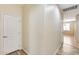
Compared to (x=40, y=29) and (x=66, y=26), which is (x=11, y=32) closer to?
(x=40, y=29)

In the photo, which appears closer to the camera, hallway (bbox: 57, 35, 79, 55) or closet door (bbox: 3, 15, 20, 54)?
closet door (bbox: 3, 15, 20, 54)

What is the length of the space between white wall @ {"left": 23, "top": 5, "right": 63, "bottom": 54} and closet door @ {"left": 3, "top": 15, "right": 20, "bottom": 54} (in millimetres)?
117

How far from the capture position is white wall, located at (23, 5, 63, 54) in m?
1.78

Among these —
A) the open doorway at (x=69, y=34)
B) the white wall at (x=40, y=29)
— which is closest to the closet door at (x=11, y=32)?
the white wall at (x=40, y=29)

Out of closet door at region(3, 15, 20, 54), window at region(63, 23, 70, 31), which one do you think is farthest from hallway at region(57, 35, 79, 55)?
closet door at region(3, 15, 20, 54)

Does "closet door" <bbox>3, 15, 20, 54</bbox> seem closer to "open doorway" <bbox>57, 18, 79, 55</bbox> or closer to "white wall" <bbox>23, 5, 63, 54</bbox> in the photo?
"white wall" <bbox>23, 5, 63, 54</bbox>

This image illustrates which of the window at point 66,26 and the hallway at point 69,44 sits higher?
the window at point 66,26

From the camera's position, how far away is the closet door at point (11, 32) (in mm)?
1736

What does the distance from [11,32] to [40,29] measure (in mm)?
478

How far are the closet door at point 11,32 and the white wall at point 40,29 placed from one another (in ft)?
0.38

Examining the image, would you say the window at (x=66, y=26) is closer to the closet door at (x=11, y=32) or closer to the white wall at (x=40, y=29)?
the white wall at (x=40, y=29)

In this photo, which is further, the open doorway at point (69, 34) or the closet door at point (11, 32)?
the open doorway at point (69, 34)
